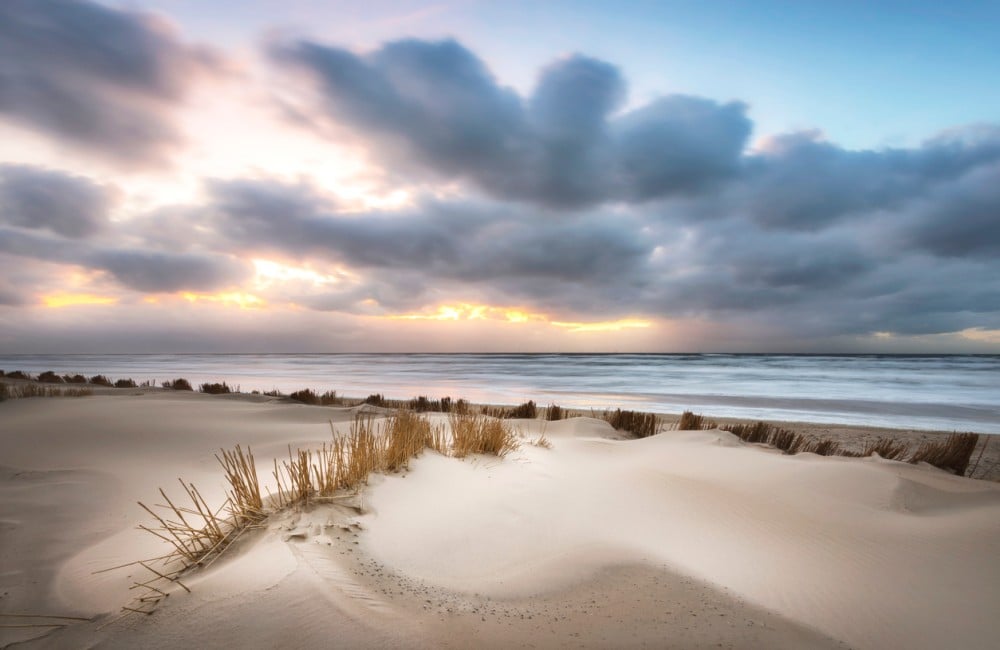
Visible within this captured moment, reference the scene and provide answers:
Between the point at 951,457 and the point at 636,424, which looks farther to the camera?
the point at 636,424

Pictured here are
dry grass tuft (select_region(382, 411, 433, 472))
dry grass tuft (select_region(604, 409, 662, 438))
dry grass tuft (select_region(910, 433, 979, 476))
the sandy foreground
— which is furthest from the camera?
dry grass tuft (select_region(604, 409, 662, 438))

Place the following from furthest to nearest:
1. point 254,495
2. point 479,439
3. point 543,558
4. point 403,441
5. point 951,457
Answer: point 951,457 < point 479,439 < point 403,441 < point 543,558 < point 254,495

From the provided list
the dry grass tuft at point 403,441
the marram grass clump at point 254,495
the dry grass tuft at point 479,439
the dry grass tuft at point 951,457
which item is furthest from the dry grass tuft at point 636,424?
the dry grass tuft at point 403,441

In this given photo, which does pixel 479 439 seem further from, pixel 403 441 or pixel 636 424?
pixel 636 424

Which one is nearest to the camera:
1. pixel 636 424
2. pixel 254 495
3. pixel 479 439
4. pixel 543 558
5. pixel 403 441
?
pixel 254 495

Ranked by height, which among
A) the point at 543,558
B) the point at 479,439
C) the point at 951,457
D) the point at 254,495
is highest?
the point at 254,495

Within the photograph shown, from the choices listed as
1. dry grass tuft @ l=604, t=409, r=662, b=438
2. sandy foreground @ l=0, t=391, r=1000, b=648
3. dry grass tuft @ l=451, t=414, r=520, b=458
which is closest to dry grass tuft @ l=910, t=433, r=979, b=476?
sandy foreground @ l=0, t=391, r=1000, b=648

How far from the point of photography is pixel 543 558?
343 centimetres

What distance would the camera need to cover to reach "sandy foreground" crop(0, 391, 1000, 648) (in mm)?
2359

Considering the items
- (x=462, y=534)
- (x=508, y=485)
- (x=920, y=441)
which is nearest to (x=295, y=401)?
(x=508, y=485)

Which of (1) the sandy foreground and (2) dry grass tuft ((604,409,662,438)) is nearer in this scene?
(1) the sandy foreground

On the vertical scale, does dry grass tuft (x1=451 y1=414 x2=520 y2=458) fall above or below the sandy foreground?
above

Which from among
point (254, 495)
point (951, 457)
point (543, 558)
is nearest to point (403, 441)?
point (254, 495)

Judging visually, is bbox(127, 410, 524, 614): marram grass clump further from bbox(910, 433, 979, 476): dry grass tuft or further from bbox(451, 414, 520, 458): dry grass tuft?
bbox(910, 433, 979, 476): dry grass tuft
